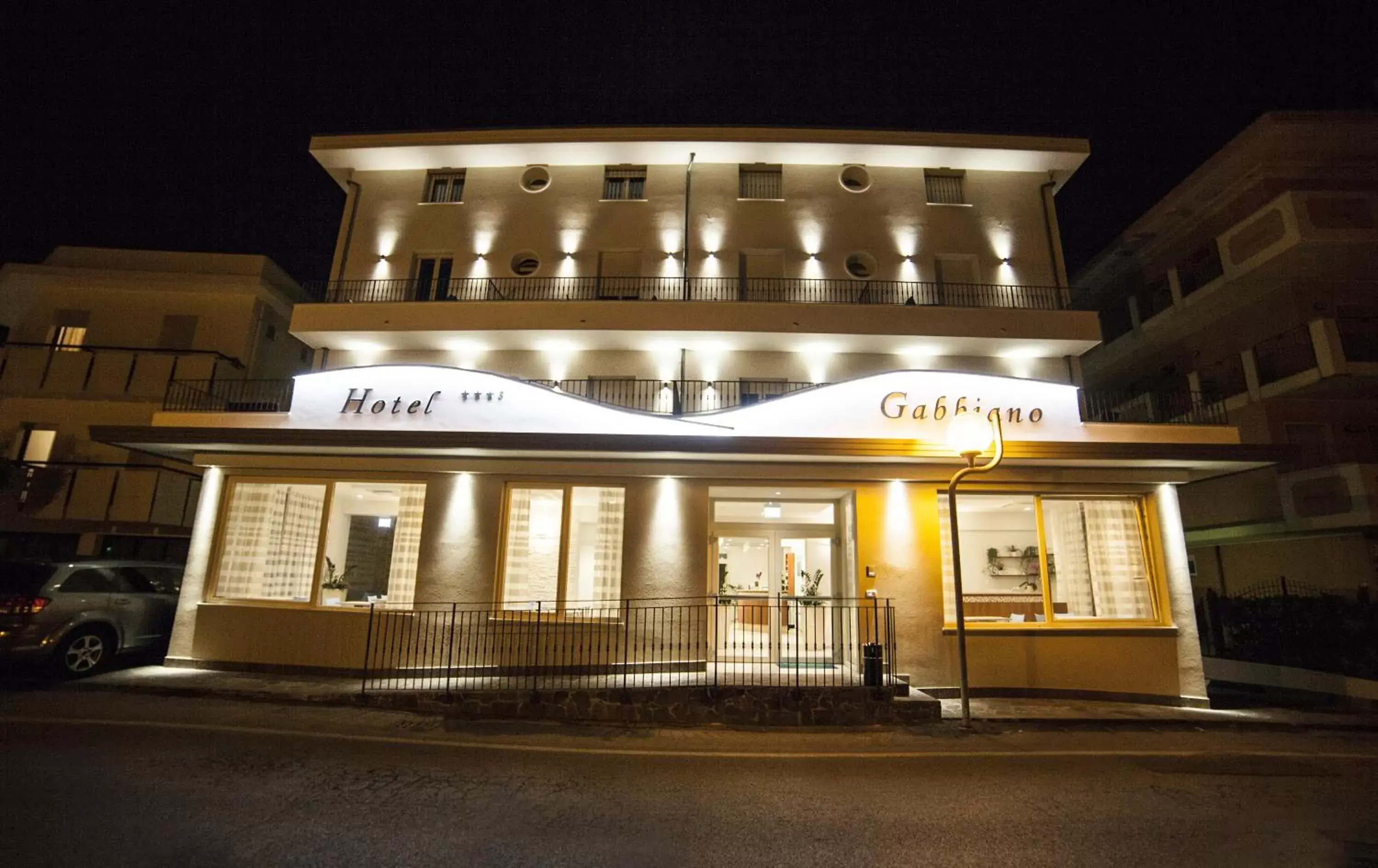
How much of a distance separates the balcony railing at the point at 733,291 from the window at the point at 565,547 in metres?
5.19

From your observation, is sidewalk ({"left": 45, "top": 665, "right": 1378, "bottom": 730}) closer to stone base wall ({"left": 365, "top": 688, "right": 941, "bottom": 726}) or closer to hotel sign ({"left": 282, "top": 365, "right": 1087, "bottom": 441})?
stone base wall ({"left": 365, "top": 688, "right": 941, "bottom": 726})

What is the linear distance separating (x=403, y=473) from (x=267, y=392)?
12245 millimetres

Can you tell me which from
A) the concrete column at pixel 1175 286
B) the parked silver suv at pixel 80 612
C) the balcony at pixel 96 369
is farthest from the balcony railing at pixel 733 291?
the balcony at pixel 96 369

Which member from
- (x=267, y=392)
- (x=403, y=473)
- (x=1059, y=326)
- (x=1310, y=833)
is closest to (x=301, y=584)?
(x=403, y=473)

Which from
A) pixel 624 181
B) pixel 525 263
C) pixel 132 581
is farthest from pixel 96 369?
pixel 624 181

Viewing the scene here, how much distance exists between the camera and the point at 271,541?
11352 mm

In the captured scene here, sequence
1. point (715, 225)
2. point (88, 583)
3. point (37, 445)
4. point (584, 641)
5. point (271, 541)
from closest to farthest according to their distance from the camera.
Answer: point (88, 583), point (584, 641), point (271, 541), point (715, 225), point (37, 445)

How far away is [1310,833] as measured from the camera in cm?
479

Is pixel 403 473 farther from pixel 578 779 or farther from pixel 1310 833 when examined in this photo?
pixel 1310 833

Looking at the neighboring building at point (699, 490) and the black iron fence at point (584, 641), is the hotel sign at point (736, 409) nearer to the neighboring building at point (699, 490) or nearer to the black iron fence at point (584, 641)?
the neighboring building at point (699, 490)

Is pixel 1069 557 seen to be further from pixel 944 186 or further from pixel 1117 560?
pixel 944 186

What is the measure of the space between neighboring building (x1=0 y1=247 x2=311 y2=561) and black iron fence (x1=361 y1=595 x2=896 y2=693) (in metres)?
12.1

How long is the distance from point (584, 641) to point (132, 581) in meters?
7.91

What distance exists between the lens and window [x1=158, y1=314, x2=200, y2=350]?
19.2m
